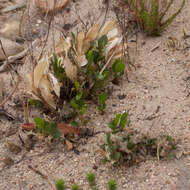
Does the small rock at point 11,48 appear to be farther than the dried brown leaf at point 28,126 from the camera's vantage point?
Yes

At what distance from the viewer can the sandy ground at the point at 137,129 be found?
77.5 inches

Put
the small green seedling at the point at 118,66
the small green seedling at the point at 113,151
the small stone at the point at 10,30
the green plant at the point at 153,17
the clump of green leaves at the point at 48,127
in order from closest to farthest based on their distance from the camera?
the small green seedling at the point at 113,151
the clump of green leaves at the point at 48,127
the small green seedling at the point at 118,66
the green plant at the point at 153,17
the small stone at the point at 10,30

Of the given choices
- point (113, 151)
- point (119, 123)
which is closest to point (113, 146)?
point (113, 151)

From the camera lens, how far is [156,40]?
304 cm

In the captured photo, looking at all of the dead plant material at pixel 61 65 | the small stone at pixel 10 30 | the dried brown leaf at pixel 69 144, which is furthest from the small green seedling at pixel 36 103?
the small stone at pixel 10 30

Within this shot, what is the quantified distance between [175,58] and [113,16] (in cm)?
88

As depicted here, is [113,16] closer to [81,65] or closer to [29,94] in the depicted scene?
[81,65]

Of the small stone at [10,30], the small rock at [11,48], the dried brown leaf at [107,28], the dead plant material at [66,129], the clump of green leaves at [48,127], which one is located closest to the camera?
the clump of green leaves at [48,127]

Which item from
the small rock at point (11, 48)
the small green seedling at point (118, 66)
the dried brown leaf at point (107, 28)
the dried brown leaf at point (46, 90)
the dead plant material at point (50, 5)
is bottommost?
the dried brown leaf at point (46, 90)

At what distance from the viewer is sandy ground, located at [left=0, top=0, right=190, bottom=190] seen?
6.46 ft

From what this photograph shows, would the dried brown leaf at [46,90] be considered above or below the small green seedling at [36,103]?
above

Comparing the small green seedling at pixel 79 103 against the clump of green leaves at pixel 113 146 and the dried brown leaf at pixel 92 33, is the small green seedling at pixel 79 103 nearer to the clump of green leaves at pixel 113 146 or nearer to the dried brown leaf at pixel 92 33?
the clump of green leaves at pixel 113 146

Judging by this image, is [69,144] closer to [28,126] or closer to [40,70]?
[28,126]

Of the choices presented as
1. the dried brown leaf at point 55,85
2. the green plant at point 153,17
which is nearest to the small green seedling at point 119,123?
the dried brown leaf at point 55,85
